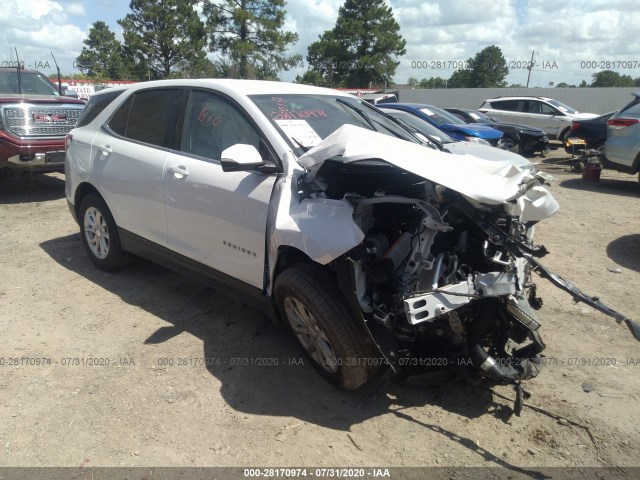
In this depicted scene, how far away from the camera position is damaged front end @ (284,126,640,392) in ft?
8.80

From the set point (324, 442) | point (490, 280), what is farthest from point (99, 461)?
point (490, 280)

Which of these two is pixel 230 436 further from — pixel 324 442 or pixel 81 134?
pixel 81 134

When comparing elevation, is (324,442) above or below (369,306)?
below

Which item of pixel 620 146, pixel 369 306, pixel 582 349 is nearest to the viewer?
pixel 369 306

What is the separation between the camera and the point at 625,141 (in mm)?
8844

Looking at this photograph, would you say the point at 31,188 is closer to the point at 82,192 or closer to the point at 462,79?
the point at 82,192

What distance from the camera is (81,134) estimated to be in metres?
5.08

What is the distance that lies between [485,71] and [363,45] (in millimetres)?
27244

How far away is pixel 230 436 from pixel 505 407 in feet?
5.33

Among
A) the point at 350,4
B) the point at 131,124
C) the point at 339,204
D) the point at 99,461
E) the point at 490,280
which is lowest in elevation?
the point at 99,461

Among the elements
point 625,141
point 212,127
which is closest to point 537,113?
point 625,141

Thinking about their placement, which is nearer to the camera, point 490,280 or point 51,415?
point 490,280

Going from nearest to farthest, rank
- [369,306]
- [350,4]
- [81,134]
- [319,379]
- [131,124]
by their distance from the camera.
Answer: [369,306] < [319,379] < [131,124] < [81,134] < [350,4]

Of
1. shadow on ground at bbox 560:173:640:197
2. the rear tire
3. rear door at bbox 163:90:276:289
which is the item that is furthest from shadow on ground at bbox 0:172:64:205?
the rear tire
